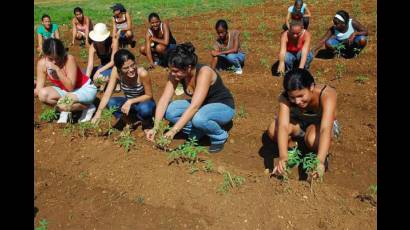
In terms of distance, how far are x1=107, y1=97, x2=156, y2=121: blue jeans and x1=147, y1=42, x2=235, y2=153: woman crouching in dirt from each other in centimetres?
34

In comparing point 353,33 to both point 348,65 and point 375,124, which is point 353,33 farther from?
point 375,124

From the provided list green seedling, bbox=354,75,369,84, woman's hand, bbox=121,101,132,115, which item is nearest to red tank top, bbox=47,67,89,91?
woman's hand, bbox=121,101,132,115

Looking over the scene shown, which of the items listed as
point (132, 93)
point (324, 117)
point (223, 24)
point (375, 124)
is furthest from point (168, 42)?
point (324, 117)

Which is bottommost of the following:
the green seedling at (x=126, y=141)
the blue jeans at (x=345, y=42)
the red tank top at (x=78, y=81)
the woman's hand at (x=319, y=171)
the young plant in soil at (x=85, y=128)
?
the woman's hand at (x=319, y=171)

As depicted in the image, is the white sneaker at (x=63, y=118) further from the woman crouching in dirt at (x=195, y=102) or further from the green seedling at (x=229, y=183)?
the green seedling at (x=229, y=183)

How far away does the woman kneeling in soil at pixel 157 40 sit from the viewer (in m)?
7.45

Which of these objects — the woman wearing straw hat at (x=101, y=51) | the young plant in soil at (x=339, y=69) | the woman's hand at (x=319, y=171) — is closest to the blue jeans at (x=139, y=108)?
the woman wearing straw hat at (x=101, y=51)

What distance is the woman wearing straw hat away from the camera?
636 cm

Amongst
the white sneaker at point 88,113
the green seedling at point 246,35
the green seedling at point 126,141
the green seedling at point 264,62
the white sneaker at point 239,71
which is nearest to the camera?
the green seedling at point 126,141

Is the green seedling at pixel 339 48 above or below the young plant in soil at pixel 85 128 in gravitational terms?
above

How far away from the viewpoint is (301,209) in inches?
133

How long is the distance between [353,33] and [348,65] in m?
0.68

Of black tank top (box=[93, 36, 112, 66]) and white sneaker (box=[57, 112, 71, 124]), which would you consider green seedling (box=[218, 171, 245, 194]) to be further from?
black tank top (box=[93, 36, 112, 66])

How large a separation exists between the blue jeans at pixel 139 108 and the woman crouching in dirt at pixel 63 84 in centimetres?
35
